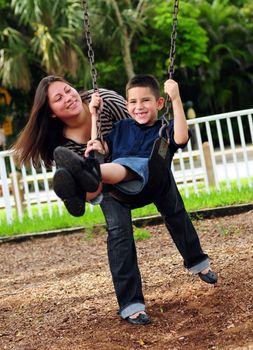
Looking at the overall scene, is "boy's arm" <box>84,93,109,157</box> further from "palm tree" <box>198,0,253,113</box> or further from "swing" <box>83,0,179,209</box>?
"palm tree" <box>198,0,253,113</box>

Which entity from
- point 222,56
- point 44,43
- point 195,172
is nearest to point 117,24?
point 44,43

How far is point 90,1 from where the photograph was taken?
27.9 metres

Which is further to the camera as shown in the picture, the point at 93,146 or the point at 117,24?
the point at 117,24

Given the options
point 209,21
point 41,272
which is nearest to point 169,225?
point 41,272

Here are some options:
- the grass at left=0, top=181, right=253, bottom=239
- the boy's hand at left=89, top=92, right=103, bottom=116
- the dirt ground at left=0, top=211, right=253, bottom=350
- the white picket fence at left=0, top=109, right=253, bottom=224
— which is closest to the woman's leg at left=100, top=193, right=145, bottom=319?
the dirt ground at left=0, top=211, right=253, bottom=350

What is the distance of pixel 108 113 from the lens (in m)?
4.56

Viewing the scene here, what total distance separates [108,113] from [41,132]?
374mm

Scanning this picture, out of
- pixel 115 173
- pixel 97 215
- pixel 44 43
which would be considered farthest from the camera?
pixel 44 43

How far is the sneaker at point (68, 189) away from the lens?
3.86m

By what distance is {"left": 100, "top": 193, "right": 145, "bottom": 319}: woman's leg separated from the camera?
4.36m

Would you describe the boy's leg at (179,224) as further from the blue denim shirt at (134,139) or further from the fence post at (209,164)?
the fence post at (209,164)

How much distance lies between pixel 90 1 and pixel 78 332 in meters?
24.4

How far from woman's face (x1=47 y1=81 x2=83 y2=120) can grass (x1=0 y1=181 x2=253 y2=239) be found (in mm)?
4209

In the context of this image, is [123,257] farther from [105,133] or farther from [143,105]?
[143,105]
